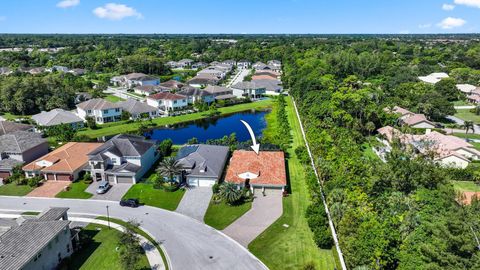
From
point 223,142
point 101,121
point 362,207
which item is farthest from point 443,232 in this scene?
point 101,121

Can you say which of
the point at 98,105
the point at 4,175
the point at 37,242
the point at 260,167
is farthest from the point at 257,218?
the point at 98,105

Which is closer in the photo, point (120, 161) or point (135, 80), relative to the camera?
point (120, 161)

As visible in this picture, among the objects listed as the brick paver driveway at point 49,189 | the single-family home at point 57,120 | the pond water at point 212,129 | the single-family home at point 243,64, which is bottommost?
the brick paver driveway at point 49,189

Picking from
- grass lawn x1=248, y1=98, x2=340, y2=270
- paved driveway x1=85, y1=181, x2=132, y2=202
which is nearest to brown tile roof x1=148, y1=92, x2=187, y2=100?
paved driveway x1=85, y1=181, x2=132, y2=202

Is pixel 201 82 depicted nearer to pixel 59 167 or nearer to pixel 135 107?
pixel 135 107

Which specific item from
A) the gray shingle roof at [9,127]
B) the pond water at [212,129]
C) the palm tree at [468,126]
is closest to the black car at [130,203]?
the pond water at [212,129]

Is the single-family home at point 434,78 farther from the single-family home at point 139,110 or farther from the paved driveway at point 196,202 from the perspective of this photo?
the paved driveway at point 196,202
